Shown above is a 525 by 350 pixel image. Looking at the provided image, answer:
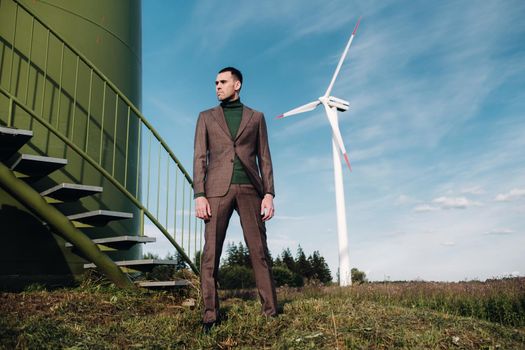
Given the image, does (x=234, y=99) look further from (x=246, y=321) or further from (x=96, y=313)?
(x=96, y=313)

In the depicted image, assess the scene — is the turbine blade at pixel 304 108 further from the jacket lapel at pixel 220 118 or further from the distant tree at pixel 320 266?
the jacket lapel at pixel 220 118

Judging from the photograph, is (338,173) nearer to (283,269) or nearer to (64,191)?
(283,269)

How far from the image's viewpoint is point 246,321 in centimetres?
465

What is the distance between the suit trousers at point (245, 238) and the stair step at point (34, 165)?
2605 mm

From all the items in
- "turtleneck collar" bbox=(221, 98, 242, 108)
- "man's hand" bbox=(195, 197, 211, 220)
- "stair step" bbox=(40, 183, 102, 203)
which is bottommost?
"man's hand" bbox=(195, 197, 211, 220)

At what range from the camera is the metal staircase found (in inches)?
233

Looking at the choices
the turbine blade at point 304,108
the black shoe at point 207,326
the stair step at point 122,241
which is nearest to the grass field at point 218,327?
the black shoe at point 207,326

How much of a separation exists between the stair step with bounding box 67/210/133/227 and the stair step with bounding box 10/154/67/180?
711 millimetres

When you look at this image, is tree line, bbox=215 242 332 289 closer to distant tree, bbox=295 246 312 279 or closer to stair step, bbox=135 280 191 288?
distant tree, bbox=295 246 312 279

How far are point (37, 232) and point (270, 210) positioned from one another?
427cm

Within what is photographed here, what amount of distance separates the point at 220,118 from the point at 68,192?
273cm

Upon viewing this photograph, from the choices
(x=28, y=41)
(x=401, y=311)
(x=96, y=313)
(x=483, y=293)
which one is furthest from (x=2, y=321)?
(x=483, y=293)

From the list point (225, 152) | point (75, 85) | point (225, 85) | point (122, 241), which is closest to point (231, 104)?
point (225, 85)

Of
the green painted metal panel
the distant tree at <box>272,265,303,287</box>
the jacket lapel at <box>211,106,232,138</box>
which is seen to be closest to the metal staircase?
the green painted metal panel
